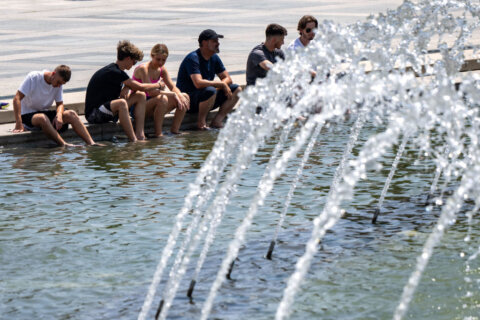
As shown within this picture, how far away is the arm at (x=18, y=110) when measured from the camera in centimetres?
1018

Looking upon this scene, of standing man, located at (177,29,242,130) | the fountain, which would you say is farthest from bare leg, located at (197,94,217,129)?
the fountain

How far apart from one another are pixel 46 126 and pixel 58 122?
12 centimetres

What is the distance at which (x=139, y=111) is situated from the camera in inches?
426

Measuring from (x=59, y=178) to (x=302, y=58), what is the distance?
331 cm

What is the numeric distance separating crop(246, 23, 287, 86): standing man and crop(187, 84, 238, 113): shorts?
0.36 meters

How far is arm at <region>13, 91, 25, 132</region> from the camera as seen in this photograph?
10.2 metres

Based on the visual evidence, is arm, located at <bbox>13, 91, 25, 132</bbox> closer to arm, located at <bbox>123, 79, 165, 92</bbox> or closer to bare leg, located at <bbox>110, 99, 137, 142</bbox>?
bare leg, located at <bbox>110, 99, 137, 142</bbox>

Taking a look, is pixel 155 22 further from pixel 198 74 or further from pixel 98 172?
pixel 98 172

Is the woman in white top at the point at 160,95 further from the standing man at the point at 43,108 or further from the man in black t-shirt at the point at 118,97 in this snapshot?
the standing man at the point at 43,108

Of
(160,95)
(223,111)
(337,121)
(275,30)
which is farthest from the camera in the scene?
(223,111)

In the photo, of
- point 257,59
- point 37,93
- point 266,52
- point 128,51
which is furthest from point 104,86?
point 266,52

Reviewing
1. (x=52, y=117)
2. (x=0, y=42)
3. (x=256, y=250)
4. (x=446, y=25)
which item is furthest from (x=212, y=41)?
(x=0, y=42)

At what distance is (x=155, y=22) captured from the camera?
22094 mm

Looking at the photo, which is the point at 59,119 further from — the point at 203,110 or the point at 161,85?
the point at 203,110
